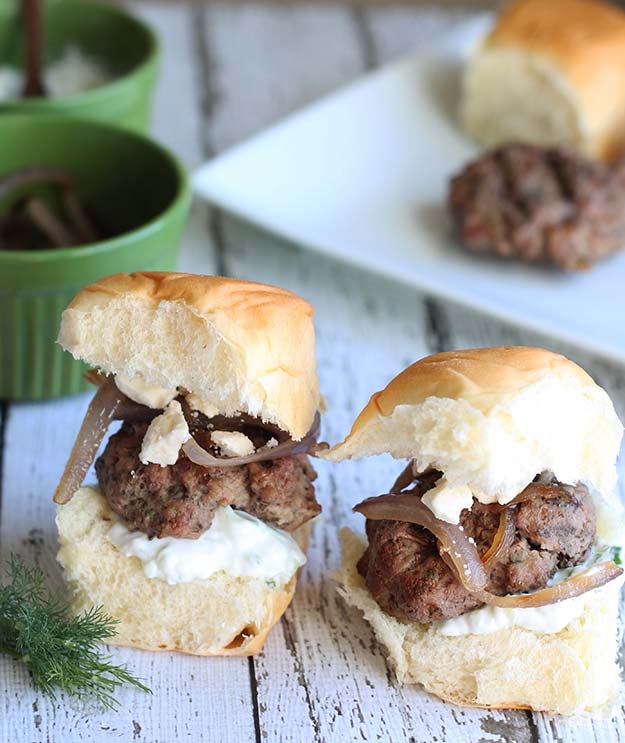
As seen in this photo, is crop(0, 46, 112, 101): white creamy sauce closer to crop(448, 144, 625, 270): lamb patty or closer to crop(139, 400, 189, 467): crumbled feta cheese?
crop(448, 144, 625, 270): lamb patty

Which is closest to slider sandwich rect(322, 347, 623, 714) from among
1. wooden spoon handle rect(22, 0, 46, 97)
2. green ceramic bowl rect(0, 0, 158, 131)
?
green ceramic bowl rect(0, 0, 158, 131)

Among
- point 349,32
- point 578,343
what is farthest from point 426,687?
point 349,32

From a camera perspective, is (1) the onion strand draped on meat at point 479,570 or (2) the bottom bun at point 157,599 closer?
(1) the onion strand draped on meat at point 479,570

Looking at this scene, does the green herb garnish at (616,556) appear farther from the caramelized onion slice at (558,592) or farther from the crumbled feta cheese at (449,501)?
the crumbled feta cheese at (449,501)

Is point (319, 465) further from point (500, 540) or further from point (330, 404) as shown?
point (500, 540)

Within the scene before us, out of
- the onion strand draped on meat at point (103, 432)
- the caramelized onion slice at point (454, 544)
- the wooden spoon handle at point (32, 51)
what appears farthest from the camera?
the wooden spoon handle at point (32, 51)

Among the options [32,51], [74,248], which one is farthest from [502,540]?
[32,51]

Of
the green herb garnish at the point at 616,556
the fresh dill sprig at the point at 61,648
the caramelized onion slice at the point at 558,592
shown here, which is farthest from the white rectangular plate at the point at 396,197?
the fresh dill sprig at the point at 61,648
